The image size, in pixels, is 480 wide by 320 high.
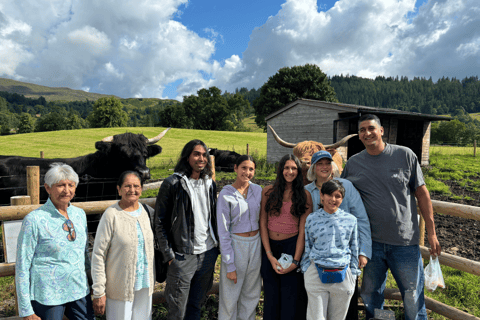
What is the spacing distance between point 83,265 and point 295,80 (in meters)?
35.5

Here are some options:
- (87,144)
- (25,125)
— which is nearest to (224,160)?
(87,144)

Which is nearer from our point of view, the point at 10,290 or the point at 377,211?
the point at 377,211

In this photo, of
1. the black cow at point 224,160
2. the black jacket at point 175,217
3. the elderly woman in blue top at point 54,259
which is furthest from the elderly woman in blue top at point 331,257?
the black cow at point 224,160

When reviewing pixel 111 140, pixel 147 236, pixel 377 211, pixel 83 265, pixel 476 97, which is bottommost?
pixel 83 265

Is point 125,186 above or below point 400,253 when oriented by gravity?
above

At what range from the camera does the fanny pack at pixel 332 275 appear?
7.38 feet

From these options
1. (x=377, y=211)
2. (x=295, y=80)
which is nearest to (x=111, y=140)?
(x=377, y=211)

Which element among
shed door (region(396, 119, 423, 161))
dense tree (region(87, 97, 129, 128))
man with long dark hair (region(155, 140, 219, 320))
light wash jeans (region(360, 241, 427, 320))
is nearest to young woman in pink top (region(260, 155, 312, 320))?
man with long dark hair (region(155, 140, 219, 320))

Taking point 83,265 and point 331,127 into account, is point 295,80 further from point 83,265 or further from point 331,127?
point 83,265

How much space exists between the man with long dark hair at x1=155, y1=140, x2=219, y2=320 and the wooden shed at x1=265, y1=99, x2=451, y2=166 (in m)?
13.2

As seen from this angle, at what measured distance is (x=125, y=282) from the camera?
217cm

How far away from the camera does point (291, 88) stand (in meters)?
35.2

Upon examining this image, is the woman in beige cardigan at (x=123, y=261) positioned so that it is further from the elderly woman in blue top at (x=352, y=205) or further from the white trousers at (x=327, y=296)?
the elderly woman in blue top at (x=352, y=205)

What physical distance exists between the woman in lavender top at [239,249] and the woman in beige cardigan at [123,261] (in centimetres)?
68
